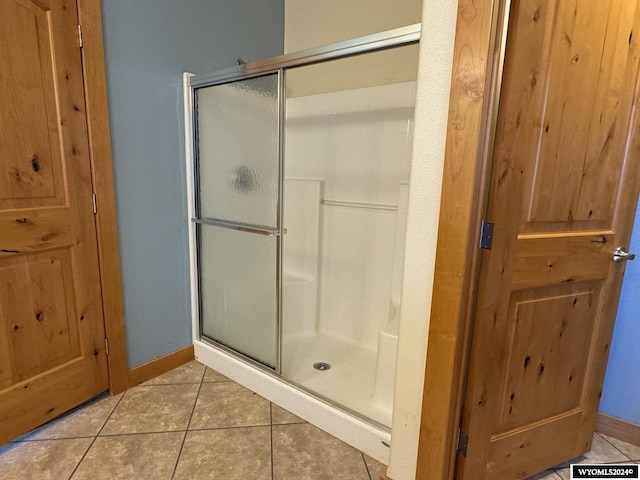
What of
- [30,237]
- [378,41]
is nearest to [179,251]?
[30,237]

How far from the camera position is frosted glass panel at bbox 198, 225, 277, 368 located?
1.94 metres

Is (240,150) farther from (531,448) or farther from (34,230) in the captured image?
(531,448)

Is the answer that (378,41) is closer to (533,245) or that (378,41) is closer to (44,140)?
(533,245)

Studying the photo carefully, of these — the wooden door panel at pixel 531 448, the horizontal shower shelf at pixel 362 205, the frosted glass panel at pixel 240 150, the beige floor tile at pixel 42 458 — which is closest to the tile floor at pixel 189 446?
the beige floor tile at pixel 42 458

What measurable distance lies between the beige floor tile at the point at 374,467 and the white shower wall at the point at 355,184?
91 centimetres

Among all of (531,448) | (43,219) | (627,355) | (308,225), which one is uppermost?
(43,219)

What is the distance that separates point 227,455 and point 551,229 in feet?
5.00

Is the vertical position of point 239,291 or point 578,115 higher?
point 578,115

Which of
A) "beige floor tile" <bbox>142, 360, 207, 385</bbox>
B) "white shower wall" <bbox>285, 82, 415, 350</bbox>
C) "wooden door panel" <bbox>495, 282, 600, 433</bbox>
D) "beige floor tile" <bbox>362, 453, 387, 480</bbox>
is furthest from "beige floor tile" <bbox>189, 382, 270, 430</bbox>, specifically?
"wooden door panel" <bbox>495, 282, 600, 433</bbox>

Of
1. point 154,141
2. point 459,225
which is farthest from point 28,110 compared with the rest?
point 459,225

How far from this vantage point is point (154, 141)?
1.88 metres

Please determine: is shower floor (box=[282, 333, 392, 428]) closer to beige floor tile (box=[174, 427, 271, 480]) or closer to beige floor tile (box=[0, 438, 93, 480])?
beige floor tile (box=[174, 427, 271, 480])

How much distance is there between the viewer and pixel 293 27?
8.55 ft

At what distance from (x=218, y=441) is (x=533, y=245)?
149cm
